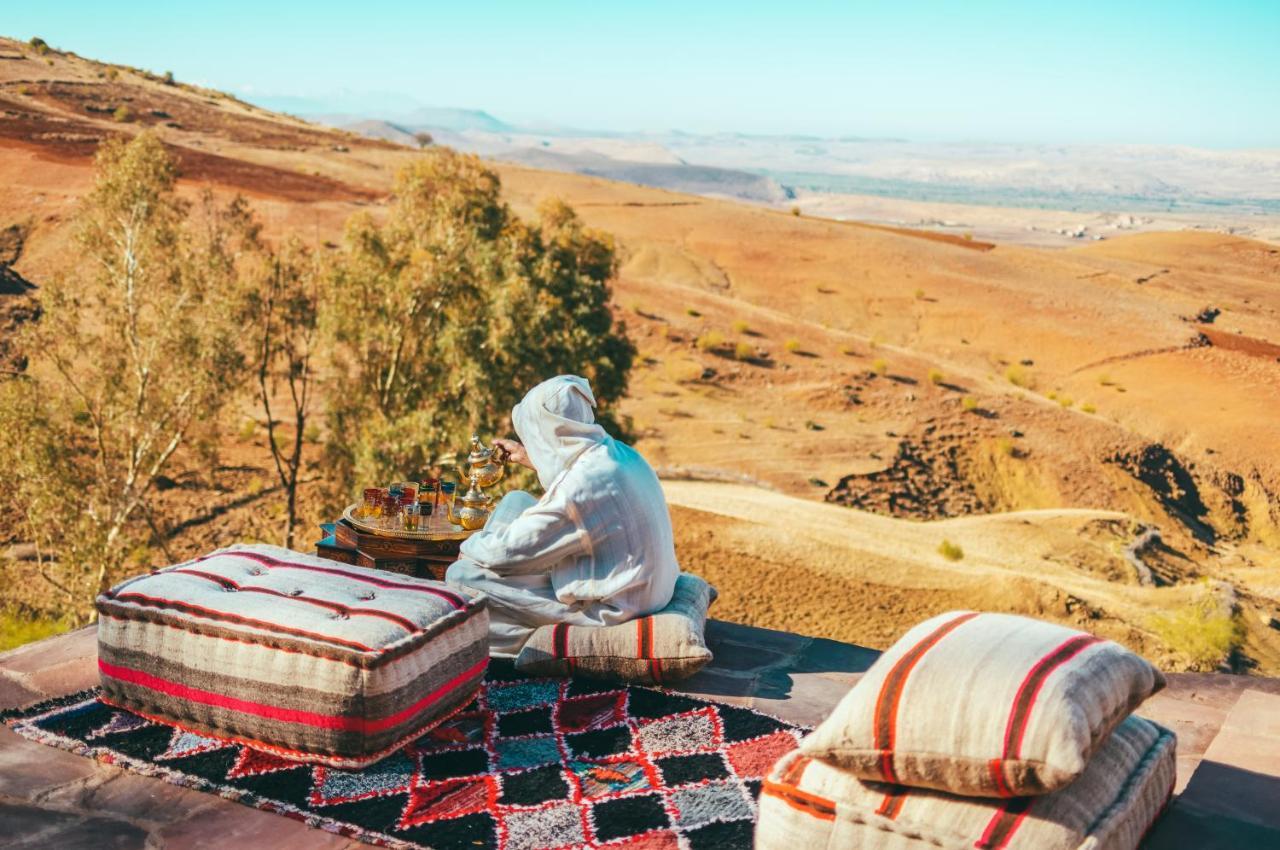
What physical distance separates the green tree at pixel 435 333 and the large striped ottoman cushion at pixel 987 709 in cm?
1166

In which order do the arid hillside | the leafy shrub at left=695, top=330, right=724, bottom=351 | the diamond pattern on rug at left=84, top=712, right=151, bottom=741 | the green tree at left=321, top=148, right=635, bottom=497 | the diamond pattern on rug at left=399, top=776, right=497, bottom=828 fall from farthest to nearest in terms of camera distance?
the leafy shrub at left=695, top=330, right=724, bottom=351
the green tree at left=321, top=148, right=635, bottom=497
the arid hillside
the diamond pattern on rug at left=84, top=712, right=151, bottom=741
the diamond pattern on rug at left=399, top=776, right=497, bottom=828

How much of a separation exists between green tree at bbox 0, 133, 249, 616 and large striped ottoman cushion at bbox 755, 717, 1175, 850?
40.2 feet

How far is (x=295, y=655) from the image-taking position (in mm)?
4168

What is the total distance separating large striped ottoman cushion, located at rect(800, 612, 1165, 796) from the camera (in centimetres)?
285

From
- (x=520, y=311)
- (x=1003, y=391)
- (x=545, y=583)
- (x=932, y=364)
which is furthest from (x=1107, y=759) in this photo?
(x=932, y=364)

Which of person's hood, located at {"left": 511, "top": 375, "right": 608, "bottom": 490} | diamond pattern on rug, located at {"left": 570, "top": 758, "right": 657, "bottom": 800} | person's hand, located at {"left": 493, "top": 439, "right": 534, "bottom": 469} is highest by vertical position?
person's hood, located at {"left": 511, "top": 375, "right": 608, "bottom": 490}

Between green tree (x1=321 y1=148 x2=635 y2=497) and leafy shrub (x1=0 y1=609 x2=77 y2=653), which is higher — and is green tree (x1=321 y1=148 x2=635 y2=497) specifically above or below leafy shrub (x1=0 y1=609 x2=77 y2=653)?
above

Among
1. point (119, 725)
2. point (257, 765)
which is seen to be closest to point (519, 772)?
point (257, 765)

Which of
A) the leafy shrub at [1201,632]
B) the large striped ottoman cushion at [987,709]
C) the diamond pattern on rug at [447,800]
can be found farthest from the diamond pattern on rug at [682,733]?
the leafy shrub at [1201,632]

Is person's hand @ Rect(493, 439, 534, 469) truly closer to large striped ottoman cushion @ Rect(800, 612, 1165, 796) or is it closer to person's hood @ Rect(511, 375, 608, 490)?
person's hood @ Rect(511, 375, 608, 490)

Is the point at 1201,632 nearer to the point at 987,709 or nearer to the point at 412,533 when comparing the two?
the point at 412,533

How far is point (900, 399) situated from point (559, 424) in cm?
2033

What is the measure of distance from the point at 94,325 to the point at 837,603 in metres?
11.2

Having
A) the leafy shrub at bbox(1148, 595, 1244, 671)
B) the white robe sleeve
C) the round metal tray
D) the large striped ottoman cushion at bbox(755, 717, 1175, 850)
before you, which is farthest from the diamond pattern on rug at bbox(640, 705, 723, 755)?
the leafy shrub at bbox(1148, 595, 1244, 671)
